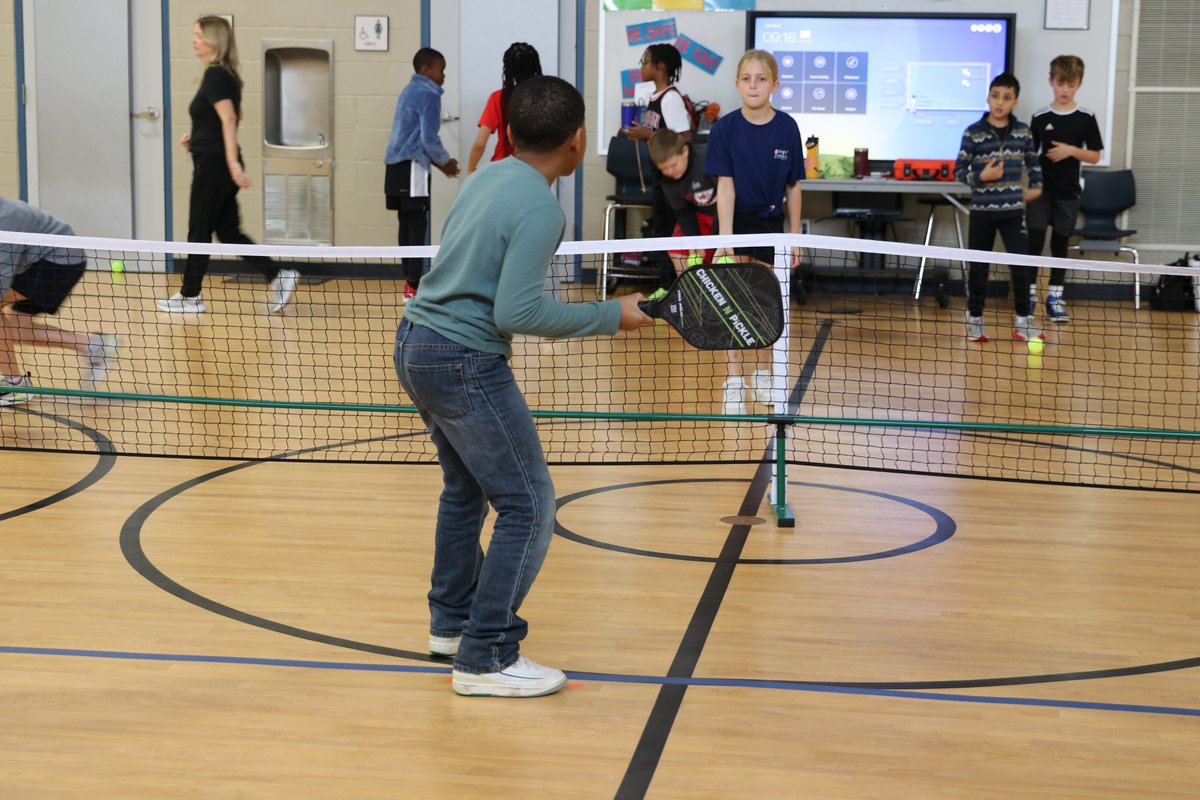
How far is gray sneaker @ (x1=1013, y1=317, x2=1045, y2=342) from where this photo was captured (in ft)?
30.2

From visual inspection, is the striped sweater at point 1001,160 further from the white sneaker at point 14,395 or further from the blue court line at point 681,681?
the blue court line at point 681,681

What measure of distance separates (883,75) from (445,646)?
938cm

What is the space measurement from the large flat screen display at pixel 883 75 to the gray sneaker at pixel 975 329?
8.95 ft

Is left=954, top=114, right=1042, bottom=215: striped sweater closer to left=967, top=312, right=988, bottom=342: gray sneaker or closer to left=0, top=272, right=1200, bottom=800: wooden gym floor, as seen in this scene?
left=967, top=312, right=988, bottom=342: gray sneaker

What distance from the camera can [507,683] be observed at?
3234 mm

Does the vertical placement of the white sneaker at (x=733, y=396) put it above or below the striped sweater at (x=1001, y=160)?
below

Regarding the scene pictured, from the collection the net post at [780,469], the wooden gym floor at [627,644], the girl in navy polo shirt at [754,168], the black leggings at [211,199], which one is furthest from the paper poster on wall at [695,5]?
the net post at [780,469]

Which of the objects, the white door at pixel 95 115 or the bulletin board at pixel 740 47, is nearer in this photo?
the bulletin board at pixel 740 47

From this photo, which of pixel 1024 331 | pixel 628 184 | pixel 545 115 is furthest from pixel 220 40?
pixel 545 115

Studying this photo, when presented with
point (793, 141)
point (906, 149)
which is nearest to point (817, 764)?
point (793, 141)

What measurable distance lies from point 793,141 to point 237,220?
4.61 m

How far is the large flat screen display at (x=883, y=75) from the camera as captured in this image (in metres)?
11.7

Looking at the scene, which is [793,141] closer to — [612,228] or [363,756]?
[363,756]

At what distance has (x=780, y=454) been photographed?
4.91 metres
